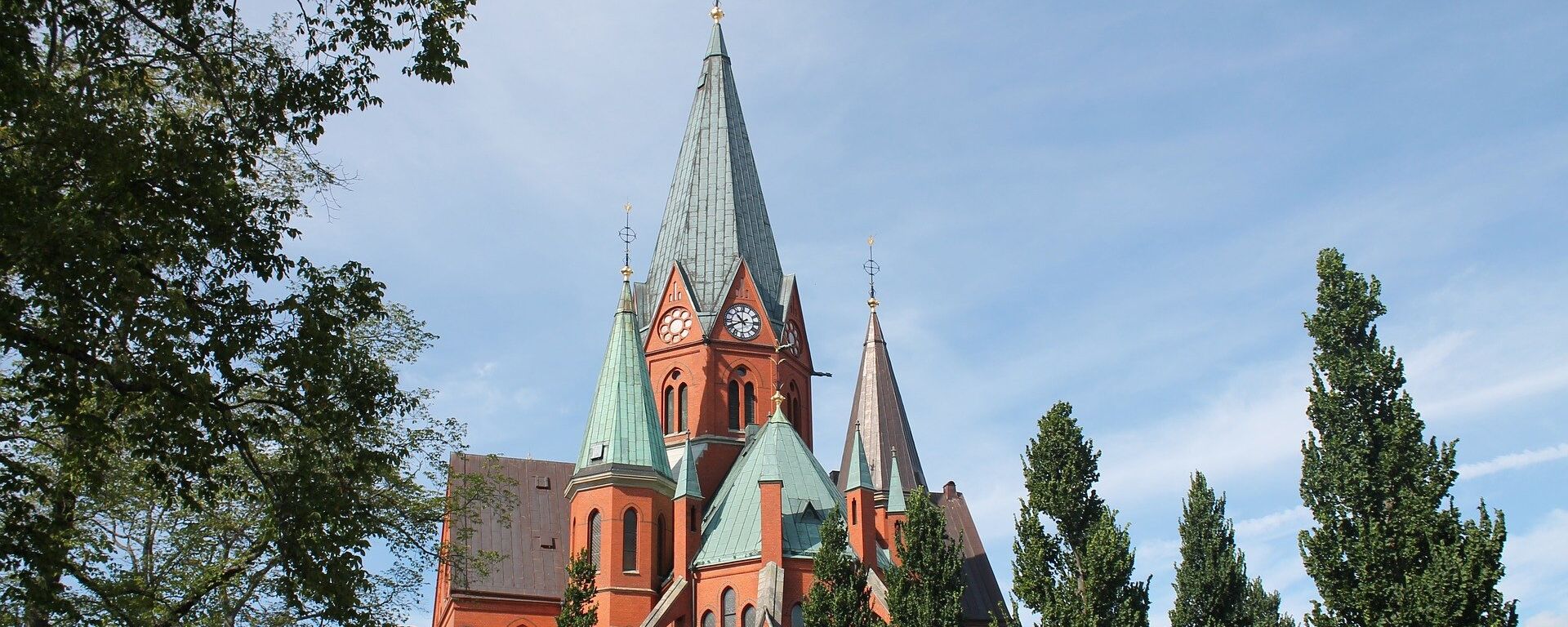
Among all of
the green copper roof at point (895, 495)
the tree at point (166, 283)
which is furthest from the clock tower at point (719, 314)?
the tree at point (166, 283)

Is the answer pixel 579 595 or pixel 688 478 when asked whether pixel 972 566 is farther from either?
pixel 579 595

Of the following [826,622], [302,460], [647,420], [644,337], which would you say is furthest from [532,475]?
[302,460]

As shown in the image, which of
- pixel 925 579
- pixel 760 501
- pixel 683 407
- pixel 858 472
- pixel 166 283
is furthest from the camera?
pixel 683 407

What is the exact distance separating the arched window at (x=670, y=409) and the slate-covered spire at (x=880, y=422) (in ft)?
21.1

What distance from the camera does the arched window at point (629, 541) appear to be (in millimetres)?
44125

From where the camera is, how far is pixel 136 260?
46.0 ft

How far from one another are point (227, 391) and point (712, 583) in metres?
29.1

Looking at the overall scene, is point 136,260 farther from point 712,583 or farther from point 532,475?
point 532,475

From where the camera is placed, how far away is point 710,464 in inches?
2019

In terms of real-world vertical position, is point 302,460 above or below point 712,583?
below

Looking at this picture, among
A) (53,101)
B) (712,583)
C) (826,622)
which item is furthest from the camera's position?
(712,583)

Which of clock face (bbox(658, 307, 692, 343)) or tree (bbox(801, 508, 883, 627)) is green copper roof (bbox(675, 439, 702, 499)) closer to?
clock face (bbox(658, 307, 692, 343))

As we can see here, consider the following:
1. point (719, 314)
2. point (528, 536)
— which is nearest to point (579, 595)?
point (528, 536)

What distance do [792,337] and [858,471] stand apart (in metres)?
11.7
